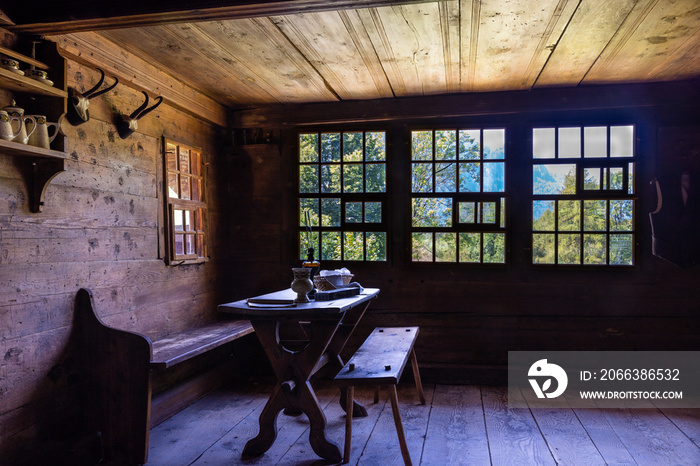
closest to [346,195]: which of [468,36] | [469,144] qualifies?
[469,144]

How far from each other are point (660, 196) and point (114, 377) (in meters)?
4.11

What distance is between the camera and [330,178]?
15.8 ft

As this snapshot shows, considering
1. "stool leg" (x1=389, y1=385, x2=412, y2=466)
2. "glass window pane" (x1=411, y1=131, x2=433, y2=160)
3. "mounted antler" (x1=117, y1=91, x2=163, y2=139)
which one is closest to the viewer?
"stool leg" (x1=389, y1=385, x2=412, y2=466)

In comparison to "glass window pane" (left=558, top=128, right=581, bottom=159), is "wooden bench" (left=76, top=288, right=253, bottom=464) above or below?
below

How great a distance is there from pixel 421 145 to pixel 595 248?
176 cm

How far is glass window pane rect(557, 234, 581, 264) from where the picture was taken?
4367mm

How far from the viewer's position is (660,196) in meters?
3.96

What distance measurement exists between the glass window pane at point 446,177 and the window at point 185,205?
2121 mm

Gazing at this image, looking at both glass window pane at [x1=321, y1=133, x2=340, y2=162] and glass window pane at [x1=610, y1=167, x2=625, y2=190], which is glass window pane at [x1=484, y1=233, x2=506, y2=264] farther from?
glass window pane at [x1=321, y1=133, x2=340, y2=162]

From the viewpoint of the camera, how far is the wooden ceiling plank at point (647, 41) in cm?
286

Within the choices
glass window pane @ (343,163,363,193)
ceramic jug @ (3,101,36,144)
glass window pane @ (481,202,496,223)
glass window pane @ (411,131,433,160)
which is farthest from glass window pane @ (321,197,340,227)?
ceramic jug @ (3,101,36,144)

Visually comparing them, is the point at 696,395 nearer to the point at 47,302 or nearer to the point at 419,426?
the point at 419,426

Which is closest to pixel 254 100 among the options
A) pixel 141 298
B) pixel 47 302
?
pixel 141 298

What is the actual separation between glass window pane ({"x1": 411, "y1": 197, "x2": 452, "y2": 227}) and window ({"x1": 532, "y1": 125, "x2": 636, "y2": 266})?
0.75m
